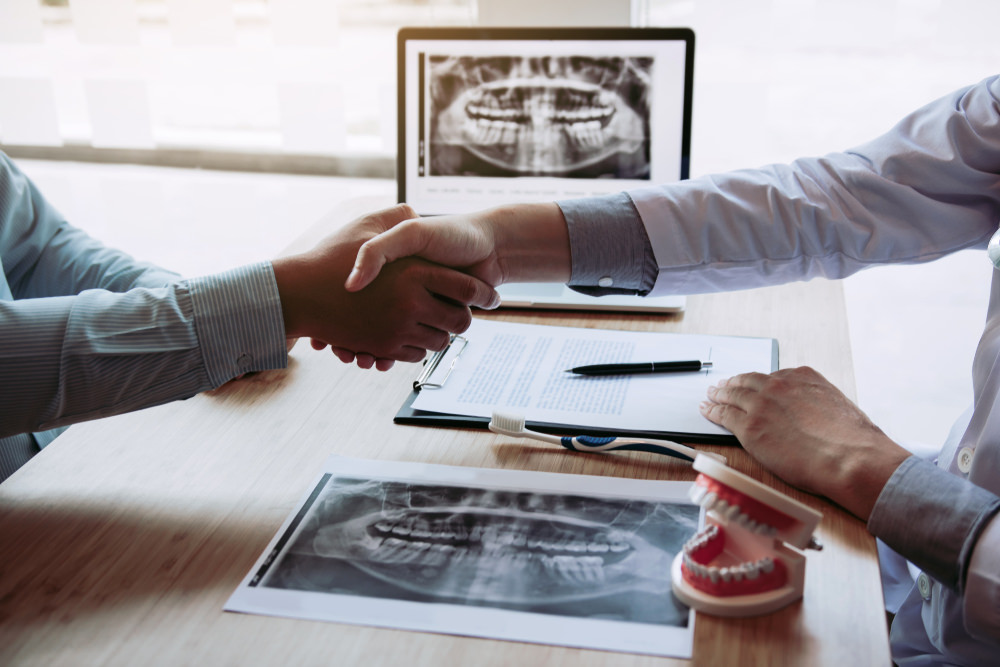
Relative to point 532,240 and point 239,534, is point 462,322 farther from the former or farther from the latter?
point 239,534

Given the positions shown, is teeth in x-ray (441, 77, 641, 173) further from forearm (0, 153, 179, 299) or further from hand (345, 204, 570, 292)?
forearm (0, 153, 179, 299)

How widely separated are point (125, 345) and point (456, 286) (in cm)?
38

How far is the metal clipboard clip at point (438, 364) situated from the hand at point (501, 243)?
0.31ft

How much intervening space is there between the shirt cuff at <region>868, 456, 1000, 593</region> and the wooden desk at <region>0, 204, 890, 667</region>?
0.03m

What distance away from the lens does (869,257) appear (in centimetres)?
104

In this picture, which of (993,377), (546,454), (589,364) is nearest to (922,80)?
(993,377)

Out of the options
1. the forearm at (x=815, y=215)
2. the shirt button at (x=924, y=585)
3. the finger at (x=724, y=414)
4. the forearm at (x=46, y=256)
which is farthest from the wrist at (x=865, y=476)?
the forearm at (x=46, y=256)

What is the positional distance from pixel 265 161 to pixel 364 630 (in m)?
2.22

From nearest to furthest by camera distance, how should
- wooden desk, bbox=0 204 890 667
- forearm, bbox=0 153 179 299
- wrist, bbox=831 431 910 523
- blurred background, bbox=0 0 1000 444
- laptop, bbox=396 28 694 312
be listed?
wooden desk, bbox=0 204 890 667, wrist, bbox=831 431 910 523, forearm, bbox=0 153 179 299, laptop, bbox=396 28 694 312, blurred background, bbox=0 0 1000 444

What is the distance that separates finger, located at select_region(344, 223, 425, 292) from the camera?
929mm

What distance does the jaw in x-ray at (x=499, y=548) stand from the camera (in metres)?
0.64

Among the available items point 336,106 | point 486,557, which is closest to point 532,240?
point 486,557

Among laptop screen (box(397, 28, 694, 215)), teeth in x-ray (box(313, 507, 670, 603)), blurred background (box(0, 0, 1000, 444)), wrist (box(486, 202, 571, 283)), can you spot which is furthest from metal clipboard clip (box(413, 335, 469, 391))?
blurred background (box(0, 0, 1000, 444))

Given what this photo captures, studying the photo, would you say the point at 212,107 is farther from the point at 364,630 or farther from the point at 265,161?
the point at 364,630
